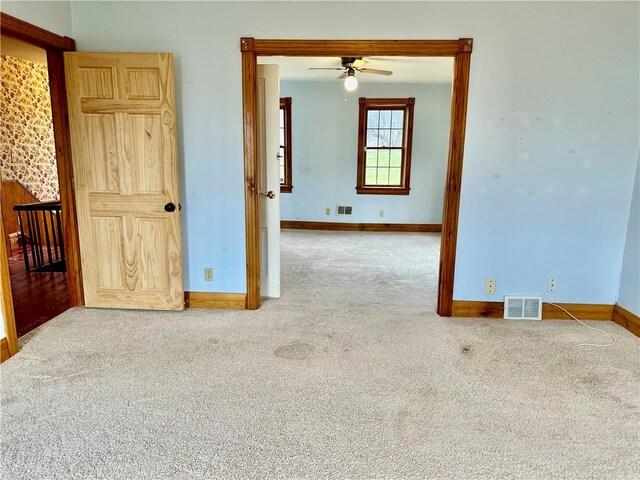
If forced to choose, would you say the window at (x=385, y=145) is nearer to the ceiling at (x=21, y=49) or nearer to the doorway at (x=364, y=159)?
the doorway at (x=364, y=159)

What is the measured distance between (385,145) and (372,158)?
1.06 ft

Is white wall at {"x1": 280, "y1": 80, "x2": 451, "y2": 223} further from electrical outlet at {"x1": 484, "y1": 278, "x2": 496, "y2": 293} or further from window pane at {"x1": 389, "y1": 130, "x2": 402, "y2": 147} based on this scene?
electrical outlet at {"x1": 484, "y1": 278, "x2": 496, "y2": 293}

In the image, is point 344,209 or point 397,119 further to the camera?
point 344,209

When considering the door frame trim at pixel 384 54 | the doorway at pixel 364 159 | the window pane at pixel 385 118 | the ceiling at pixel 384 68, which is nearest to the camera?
the door frame trim at pixel 384 54

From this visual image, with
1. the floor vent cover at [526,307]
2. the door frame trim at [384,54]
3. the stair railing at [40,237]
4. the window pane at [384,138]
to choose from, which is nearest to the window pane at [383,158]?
the window pane at [384,138]

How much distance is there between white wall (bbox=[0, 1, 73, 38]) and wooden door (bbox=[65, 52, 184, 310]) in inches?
8.7

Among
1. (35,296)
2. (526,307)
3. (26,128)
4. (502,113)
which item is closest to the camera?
(502,113)

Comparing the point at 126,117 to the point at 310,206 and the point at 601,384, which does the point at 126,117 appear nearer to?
the point at 601,384

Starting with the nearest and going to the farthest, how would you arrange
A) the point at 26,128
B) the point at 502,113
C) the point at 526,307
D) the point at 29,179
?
the point at 502,113 < the point at 526,307 < the point at 26,128 < the point at 29,179

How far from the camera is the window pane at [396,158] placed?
7289 millimetres

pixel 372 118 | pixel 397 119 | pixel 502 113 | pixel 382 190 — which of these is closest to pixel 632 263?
pixel 502 113

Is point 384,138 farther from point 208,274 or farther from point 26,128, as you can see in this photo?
point 26,128

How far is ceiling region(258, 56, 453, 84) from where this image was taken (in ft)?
17.2

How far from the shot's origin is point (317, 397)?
7.02ft
